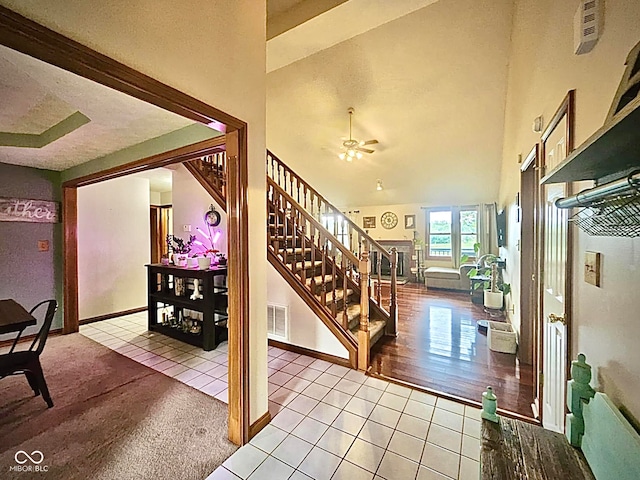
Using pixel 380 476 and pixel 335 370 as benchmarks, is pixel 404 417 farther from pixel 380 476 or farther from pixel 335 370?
pixel 335 370

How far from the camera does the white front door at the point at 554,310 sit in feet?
Result: 5.25

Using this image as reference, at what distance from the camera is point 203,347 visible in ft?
11.3

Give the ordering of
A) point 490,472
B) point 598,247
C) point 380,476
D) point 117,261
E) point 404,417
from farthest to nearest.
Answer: point 117,261
point 404,417
point 380,476
point 598,247
point 490,472

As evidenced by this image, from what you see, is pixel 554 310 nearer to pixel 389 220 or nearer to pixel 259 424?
pixel 259 424

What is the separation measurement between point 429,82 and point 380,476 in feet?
15.6

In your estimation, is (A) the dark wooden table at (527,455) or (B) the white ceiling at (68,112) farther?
(B) the white ceiling at (68,112)

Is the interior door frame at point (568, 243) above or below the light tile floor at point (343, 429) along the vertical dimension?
above

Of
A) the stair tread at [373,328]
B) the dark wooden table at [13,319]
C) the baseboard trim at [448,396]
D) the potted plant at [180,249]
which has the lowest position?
the baseboard trim at [448,396]

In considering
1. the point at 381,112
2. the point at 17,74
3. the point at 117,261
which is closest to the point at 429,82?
the point at 381,112

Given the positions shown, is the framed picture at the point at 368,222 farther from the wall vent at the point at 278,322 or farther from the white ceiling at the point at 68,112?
the white ceiling at the point at 68,112

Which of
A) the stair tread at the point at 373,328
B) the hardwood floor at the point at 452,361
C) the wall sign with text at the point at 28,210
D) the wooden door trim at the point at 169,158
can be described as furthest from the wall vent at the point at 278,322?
the wall sign with text at the point at 28,210

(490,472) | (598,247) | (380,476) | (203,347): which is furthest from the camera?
(203,347)

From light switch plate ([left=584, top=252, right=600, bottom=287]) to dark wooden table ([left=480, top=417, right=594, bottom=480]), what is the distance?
665mm

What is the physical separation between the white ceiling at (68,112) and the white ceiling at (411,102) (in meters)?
1.62
